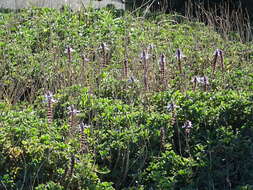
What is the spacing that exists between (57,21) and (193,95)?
3637mm

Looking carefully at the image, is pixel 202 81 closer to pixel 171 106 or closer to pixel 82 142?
pixel 171 106

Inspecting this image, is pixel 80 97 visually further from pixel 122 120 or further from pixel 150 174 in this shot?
pixel 150 174

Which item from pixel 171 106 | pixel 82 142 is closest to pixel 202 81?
pixel 171 106

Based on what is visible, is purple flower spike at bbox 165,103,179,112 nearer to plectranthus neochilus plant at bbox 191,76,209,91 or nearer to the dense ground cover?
the dense ground cover

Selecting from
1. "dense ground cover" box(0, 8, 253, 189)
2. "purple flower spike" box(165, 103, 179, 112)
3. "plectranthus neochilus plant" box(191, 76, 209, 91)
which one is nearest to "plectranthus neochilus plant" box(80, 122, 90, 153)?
"dense ground cover" box(0, 8, 253, 189)

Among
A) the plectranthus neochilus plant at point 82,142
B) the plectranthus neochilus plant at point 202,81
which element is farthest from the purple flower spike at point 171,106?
the plectranthus neochilus plant at point 82,142

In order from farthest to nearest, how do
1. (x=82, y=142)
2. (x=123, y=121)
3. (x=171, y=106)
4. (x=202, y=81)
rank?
(x=202, y=81)
(x=123, y=121)
(x=171, y=106)
(x=82, y=142)

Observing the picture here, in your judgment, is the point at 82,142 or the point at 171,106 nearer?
the point at 82,142

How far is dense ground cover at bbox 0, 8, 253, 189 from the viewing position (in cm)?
434

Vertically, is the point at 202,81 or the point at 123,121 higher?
the point at 202,81

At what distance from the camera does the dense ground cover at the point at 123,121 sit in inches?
171

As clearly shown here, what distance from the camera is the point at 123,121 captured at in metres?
4.87

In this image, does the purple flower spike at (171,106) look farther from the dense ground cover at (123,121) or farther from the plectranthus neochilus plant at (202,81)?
the plectranthus neochilus plant at (202,81)

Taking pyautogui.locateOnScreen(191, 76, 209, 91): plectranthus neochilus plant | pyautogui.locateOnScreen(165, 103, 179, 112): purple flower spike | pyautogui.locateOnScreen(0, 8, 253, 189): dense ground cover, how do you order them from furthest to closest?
pyautogui.locateOnScreen(191, 76, 209, 91): plectranthus neochilus plant
pyautogui.locateOnScreen(165, 103, 179, 112): purple flower spike
pyautogui.locateOnScreen(0, 8, 253, 189): dense ground cover
